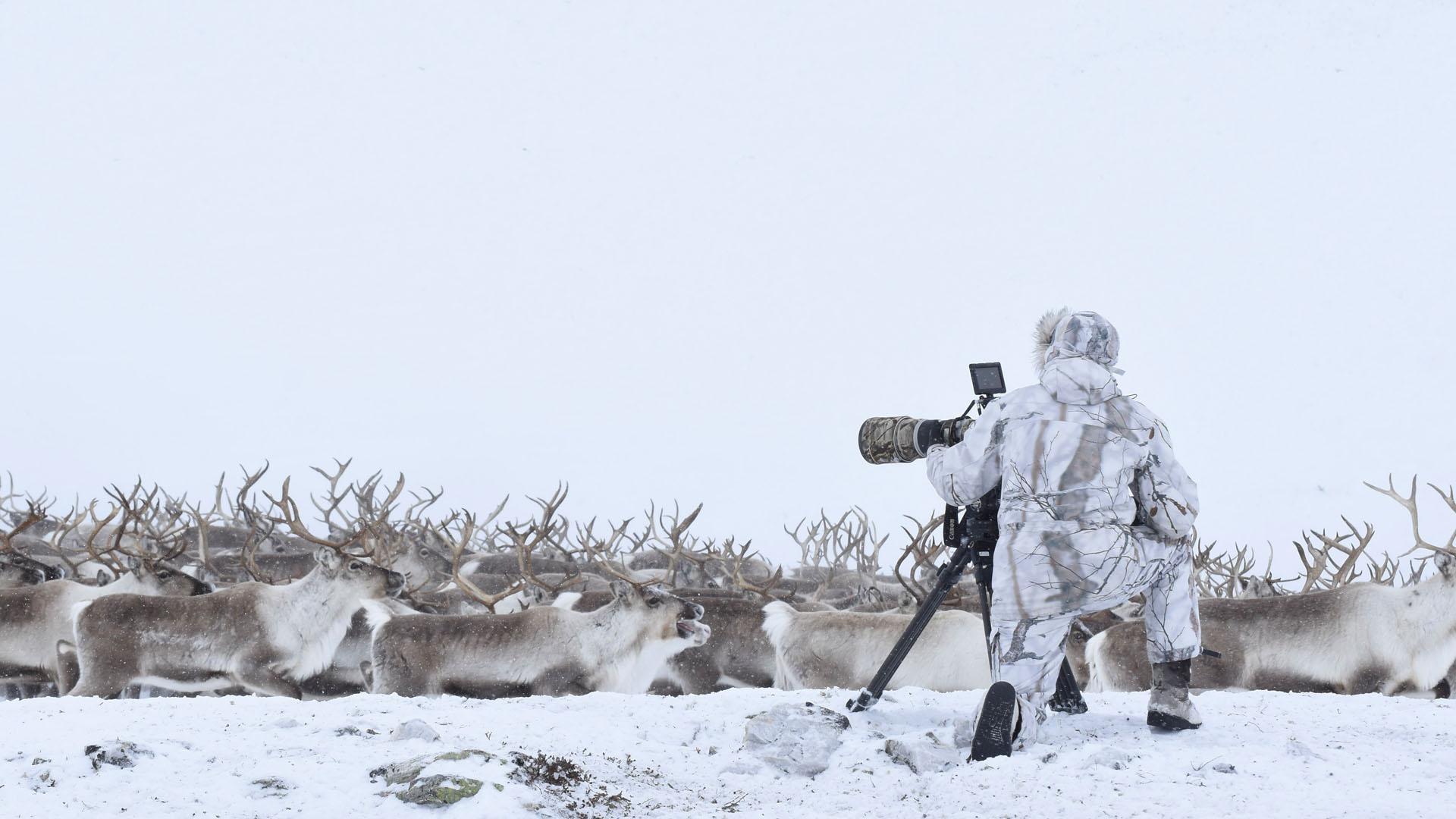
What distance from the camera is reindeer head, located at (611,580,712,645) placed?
631cm

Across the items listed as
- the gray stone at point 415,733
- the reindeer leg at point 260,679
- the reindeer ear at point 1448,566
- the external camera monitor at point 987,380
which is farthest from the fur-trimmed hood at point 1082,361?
the reindeer leg at point 260,679

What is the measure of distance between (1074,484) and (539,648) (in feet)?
13.0

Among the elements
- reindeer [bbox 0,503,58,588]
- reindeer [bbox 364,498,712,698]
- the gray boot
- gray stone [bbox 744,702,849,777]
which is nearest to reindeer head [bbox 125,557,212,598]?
reindeer [bbox 0,503,58,588]

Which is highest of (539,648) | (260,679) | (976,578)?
(976,578)

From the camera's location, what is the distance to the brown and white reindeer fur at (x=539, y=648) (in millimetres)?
5926

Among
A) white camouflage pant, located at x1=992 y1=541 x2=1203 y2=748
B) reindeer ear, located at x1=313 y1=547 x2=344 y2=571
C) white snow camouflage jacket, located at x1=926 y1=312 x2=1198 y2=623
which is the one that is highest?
white snow camouflage jacket, located at x1=926 y1=312 x2=1198 y2=623

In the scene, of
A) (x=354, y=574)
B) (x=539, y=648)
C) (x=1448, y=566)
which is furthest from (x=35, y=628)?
(x=1448, y=566)

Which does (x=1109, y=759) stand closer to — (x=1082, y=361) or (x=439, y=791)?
(x=1082, y=361)

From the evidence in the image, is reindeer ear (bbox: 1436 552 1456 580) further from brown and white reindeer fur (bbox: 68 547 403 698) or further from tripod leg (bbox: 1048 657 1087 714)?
brown and white reindeer fur (bbox: 68 547 403 698)

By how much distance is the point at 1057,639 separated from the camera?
2906 mm

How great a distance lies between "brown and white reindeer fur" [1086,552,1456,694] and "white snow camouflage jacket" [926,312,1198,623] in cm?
329

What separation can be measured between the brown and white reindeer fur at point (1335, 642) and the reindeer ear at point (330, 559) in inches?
176

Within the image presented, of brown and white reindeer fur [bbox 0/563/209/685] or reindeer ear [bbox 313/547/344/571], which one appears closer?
reindeer ear [bbox 313/547/344/571]

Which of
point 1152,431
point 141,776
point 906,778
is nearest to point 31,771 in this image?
point 141,776
